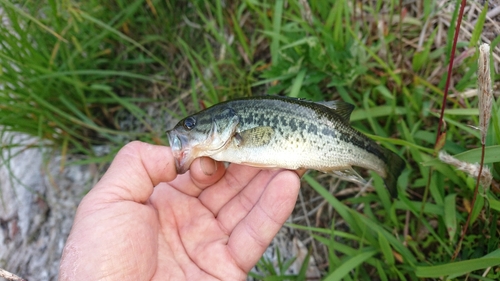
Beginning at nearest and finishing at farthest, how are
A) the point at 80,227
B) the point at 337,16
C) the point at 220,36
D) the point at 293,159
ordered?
1. the point at 80,227
2. the point at 293,159
3. the point at 337,16
4. the point at 220,36

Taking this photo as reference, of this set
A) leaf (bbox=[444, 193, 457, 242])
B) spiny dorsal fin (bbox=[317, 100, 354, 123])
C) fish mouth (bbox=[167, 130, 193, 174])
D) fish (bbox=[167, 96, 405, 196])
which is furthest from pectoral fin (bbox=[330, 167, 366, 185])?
fish mouth (bbox=[167, 130, 193, 174])

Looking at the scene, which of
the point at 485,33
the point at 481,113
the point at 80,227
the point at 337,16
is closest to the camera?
the point at 481,113

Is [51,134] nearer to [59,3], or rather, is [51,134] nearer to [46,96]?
[46,96]

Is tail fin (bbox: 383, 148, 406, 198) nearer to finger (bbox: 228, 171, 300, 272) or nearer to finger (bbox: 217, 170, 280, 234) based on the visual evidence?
finger (bbox: 228, 171, 300, 272)

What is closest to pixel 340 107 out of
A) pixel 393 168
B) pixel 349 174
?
pixel 349 174

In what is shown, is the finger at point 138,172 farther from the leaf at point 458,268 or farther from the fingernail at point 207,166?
the leaf at point 458,268

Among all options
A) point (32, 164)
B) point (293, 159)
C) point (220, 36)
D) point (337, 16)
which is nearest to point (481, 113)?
point (293, 159)

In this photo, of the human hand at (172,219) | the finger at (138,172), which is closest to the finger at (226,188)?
the human hand at (172,219)
